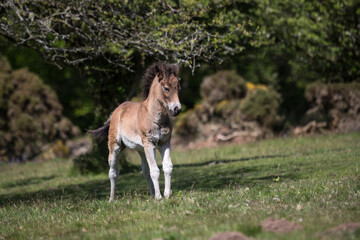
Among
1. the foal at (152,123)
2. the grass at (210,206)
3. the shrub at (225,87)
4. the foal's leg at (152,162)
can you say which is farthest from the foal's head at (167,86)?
the shrub at (225,87)

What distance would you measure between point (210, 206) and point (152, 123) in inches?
106

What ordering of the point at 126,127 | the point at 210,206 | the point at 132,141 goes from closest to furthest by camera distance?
the point at 210,206, the point at 132,141, the point at 126,127

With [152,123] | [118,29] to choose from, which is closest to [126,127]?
[152,123]

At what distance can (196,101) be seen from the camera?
Answer: 1505 inches

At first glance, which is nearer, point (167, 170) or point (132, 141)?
point (167, 170)

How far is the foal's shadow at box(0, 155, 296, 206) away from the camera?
12.2 m

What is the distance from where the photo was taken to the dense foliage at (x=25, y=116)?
26.8m

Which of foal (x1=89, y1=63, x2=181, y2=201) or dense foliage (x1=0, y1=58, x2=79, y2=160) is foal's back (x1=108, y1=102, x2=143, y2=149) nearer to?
foal (x1=89, y1=63, x2=181, y2=201)

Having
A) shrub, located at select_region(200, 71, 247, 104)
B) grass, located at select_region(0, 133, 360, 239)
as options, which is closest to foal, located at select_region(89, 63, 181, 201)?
grass, located at select_region(0, 133, 360, 239)

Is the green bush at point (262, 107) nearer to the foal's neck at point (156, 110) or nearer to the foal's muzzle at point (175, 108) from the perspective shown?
the foal's neck at point (156, 110)

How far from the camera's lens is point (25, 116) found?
26844 millimetres

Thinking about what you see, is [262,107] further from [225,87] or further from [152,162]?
[152,162]

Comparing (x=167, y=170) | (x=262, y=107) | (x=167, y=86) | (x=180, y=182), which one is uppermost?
(x=167, y=86)

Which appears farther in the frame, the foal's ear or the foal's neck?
the foal's neck
